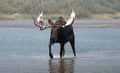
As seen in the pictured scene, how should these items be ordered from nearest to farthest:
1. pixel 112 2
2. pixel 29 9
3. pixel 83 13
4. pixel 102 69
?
pixel 102 69 → pixel 83 13 → pixel 29 9 → pixel 112 2

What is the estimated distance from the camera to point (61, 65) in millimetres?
20609

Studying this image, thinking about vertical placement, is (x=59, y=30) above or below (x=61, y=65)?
above

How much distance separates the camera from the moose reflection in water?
18.8 meters

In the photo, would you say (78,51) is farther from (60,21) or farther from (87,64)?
(87,64)

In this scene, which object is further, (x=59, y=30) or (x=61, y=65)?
(x=59, y=30)

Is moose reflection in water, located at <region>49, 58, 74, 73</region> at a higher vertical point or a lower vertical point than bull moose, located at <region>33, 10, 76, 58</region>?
lower

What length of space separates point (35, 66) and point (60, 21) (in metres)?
3.70

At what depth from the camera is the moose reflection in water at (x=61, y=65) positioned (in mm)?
18828

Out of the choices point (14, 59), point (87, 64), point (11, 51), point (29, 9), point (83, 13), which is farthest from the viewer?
point (29, 9)

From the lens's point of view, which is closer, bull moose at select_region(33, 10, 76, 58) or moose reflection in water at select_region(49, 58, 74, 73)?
moose reflection in water at select_region(49, 58, 74, 73)

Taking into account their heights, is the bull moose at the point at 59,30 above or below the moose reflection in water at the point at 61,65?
above

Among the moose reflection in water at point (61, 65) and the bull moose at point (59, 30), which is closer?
the moose reflection in water at point (61, 65)

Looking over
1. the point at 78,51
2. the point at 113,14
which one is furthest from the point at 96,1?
the point at 78,51

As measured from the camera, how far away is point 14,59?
2294 centimetres
